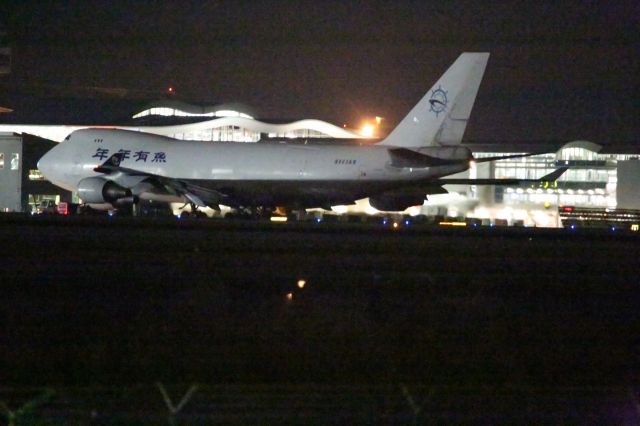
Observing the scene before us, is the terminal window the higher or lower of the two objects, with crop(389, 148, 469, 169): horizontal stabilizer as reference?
lower

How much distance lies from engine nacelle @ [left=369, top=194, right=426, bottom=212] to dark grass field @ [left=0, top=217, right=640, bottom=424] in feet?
46.0

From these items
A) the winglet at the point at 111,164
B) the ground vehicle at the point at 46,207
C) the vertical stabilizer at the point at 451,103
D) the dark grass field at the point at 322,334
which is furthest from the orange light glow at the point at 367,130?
the dark grass field at the point at 322,334

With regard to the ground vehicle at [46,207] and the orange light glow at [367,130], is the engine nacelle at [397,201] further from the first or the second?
the orange light glow at [367,130]

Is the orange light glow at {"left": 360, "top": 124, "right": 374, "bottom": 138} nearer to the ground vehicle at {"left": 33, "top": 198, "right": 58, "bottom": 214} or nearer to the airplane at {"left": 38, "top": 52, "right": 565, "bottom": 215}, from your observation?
the ground vehicle at {"left": 33, "top": 198, "right": 58, "bottom": 214}

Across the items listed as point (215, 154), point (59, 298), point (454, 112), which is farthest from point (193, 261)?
point (215, 154)

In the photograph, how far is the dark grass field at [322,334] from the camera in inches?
297

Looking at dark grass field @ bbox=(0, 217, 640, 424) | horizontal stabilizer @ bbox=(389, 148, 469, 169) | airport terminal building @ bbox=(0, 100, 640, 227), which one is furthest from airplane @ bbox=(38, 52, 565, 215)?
dark grass field @ bbox=(0, 217, 640, 424)

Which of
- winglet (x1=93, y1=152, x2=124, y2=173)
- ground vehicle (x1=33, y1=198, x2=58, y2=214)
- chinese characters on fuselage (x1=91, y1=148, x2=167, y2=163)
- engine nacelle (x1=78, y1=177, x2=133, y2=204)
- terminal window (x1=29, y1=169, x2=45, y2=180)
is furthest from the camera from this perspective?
terminal window (x1=29, y1=169, x2=45, y2=180)

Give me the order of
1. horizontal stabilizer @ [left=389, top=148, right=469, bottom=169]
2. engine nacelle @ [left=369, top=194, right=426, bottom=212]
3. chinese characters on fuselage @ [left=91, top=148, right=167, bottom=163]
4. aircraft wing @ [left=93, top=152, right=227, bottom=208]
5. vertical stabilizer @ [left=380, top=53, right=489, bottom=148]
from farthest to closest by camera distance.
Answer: chinese characters on fuselage @ [left=91, top=148, right=167, bottom=163] < aircraft wing @ [left=93, top=152, right=227, bottom=208] < engine nacelle @ [left=369, top=194, right=426, bottom=212] < vertical stabilizer @ [left=380, top=53, right=489, bottom=148] < horizontal stabilizer @ [left=389, top=148, right=469, bottom=169]

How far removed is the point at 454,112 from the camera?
3528cm

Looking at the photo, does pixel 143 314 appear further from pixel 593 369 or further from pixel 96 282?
pixel 593 369

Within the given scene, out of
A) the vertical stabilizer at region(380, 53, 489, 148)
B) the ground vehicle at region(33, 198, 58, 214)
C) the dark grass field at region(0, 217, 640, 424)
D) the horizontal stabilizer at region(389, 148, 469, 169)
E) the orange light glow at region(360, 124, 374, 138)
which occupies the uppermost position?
the orange light glow at region(360, 124, 374, 138)

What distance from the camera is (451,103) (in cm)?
3528

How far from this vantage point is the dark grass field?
24.7 feet
